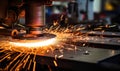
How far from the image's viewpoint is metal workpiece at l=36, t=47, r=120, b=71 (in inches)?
45.0

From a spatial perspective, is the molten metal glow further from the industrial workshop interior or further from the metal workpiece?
the metal workpiece

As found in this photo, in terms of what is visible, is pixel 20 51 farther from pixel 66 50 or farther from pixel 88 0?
pixel 88 0

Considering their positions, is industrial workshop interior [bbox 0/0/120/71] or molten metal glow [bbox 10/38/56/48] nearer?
industrial workshop interior [bbox 0/0/120/71]

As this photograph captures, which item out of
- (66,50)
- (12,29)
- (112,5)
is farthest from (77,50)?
(112,5)

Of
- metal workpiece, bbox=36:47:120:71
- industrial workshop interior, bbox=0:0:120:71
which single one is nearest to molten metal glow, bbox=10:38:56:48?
industrial workshop interior, bbox=0:0:120:71

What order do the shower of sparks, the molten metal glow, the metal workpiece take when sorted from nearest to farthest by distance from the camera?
1. the metal workpiece
2. the shower of sparks
3. the molten metal glow

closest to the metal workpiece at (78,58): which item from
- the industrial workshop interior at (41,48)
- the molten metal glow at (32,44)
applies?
the industrial workshop interior at (41,48)

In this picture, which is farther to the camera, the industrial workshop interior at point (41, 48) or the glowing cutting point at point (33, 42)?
the glowing cutting point at point (33, 42)

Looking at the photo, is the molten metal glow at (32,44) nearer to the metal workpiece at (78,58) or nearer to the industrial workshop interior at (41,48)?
the industrial workshop interior at (41,48)

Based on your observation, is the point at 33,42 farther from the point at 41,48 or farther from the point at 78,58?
the point at 78,58

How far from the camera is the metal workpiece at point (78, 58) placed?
1144mm

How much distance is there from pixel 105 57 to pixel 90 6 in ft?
5.93

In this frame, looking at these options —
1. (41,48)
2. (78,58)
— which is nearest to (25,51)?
(41,48)

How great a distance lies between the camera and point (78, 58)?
1.24 meters
